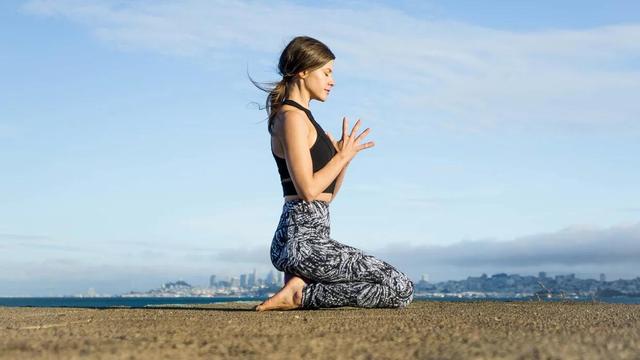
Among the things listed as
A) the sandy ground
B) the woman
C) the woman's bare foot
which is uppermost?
the woman

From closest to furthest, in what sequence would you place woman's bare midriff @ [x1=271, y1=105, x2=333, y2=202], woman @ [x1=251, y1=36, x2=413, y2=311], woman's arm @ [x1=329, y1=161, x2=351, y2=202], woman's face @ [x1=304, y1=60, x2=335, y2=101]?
1. woman @ [x1=251, y1=36, x2=413, y2=311]
2. woman's bare midriff @ [x1=271, y1=105, x2=333, y2=202]
3. woman's face @ [x1=304, y1=60, x2=335, y2=101]
4. woman's arm @ [x1=329, y1=161, x2=351, y2=202]

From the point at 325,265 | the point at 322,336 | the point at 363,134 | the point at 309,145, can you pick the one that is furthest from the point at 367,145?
the point at 322,336

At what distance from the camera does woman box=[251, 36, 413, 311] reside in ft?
20.4

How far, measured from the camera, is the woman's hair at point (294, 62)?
259 inches

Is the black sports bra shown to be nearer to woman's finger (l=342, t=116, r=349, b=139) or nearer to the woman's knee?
woman's finger (l=342, t=116, r=349, b=139)

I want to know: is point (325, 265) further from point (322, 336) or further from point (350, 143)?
point (322, 336)

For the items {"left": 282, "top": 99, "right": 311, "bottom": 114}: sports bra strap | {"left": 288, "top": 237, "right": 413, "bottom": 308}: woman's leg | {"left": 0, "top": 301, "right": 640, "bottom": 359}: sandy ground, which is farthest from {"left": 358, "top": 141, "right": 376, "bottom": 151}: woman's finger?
{"left": 0, "top": 301, "right": 640, "bottom": 359}: sandy ground

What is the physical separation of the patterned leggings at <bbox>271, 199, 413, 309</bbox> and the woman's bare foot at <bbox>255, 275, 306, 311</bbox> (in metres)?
0.05

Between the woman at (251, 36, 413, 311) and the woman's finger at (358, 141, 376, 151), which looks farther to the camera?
the woman's finger at (358, 141, 376, 151)

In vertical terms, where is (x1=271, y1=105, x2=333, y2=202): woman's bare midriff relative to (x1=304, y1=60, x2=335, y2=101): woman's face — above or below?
below

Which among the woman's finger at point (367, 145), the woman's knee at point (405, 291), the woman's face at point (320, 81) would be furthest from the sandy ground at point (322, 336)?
the woman's face at point (320, 81)

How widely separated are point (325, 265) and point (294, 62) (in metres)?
1.74

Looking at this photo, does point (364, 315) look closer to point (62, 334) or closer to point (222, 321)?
point (222, 321)

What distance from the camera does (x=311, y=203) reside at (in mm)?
6434
